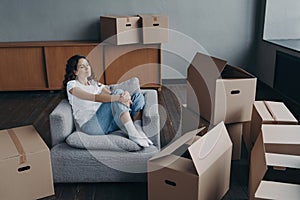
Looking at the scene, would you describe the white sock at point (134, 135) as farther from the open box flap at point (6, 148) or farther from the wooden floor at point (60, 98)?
the open box flap at point (6, 148)

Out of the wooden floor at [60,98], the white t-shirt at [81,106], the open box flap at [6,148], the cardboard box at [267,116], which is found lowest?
the wooden floor at [60,98]

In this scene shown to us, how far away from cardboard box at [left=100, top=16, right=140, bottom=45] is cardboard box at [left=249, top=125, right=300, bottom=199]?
7.81ft

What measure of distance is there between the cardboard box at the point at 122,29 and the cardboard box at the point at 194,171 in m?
2.25

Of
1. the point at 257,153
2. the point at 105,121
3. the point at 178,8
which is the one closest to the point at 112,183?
the point at 105,121

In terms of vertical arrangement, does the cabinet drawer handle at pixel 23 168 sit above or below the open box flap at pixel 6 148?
Result: below

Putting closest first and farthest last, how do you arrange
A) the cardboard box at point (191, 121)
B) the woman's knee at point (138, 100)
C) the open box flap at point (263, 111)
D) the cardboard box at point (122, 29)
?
the open box flap at point (263, 111)
the woman's knee at point (138, 100)
the cardboard box at point (191, 121)
the cardboard box at point (122, 29)

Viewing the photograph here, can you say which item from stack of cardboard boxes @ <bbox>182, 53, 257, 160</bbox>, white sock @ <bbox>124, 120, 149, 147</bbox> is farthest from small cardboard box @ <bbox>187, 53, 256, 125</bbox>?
white sock @ <bbox>124, 120, 149, 147</bbox>

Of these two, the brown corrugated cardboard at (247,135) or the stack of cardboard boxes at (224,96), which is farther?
the brown corrugated cardboard at (247,135)

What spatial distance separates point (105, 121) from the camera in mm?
2365

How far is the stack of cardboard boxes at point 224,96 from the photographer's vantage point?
2373 millimetres

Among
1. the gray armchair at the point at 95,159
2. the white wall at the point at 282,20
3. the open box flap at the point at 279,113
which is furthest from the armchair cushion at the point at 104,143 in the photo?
the white wall at the point at 282,20

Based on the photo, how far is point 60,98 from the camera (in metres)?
3.03

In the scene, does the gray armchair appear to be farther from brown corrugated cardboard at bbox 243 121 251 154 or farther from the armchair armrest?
Result: brown corrugated cardboard at bbox 243 121 251 154

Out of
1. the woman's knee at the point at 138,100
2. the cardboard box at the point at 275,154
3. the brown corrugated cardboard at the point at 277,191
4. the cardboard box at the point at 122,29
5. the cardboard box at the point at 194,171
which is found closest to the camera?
the brown corrugated cardboard at the point at 277,191
